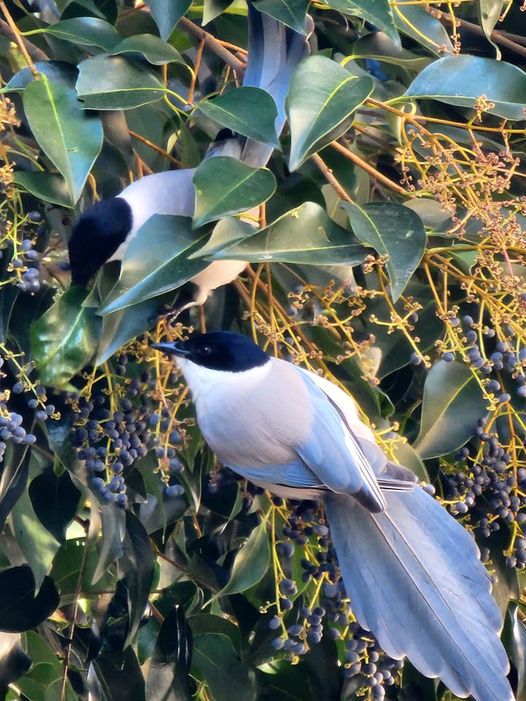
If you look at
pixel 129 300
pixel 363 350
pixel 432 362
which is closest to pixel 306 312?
pixel 363 350

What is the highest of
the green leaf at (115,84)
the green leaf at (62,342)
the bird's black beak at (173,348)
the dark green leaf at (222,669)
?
the green leaf at (115,84)

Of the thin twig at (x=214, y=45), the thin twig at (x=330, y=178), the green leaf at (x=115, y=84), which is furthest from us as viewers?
the thin twig at (x=214, y=45)

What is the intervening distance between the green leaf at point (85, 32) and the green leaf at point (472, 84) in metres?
0.38

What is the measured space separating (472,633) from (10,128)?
0.86m

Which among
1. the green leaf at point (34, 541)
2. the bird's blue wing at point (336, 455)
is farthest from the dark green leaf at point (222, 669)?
the bird's blue wing at point (336, 455)

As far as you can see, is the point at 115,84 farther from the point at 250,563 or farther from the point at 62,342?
the point at 250,563

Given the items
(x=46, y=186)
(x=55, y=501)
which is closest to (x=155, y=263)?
(x=46, y=186)

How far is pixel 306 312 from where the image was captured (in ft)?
4.69

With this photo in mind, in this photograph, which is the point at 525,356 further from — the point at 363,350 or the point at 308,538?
the point at 308,538

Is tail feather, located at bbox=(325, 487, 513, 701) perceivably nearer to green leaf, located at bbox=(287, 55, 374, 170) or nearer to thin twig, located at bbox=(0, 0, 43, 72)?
green leaf, located at bbox=(287, 55, 374, 170)

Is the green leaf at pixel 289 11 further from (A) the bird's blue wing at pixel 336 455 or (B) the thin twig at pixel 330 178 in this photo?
(A) the bird's blue wing at pixel 336 455

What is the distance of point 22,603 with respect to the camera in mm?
1543

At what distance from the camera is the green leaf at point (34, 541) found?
1.50 metres

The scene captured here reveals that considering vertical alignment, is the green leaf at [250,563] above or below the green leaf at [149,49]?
below
